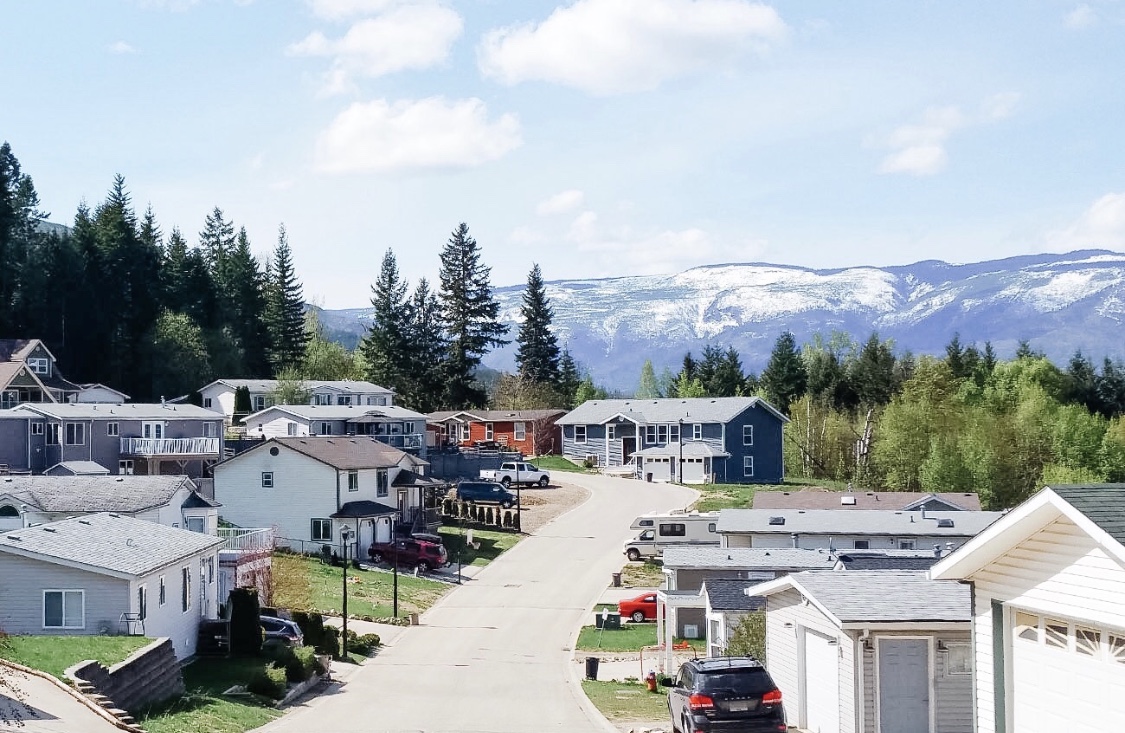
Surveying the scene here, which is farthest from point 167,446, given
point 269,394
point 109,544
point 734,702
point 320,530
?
point 734,702

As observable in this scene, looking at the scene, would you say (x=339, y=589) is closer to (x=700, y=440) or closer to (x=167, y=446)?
(x=167, y=446)

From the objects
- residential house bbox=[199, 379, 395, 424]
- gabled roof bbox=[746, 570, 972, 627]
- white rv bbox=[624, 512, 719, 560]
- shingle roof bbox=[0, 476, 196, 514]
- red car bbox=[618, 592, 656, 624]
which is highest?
residential house bbox=[199, 379, 395, 424]

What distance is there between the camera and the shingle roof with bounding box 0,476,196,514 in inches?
1873

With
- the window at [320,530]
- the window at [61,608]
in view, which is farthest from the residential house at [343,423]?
the window at [61,608]

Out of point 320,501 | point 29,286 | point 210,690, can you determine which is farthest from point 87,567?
point 29,286

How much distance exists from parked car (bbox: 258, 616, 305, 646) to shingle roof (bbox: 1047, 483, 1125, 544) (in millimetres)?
30535

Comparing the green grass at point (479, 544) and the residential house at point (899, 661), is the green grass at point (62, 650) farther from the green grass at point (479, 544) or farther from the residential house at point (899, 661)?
the green grass at point (479, 544)

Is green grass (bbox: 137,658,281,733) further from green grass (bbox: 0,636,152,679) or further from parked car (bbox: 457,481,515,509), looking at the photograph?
parked car (bbox: 457,481,515,509)

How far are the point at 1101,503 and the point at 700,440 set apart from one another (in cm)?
8514

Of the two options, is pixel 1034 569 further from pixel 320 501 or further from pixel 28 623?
pixel 320 501

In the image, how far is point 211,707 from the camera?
29844 millimetres

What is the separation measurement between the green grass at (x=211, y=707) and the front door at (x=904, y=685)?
1416 cm

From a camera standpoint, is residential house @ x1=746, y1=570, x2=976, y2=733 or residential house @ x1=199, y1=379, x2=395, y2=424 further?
residential house @ x1=199, y1=379, x2=395, y2=424

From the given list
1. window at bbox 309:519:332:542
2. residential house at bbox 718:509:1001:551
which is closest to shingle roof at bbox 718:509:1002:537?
residential house at bbox 718:509:1001:551
